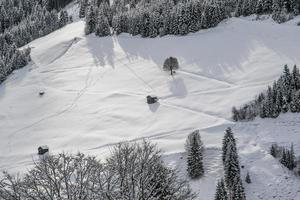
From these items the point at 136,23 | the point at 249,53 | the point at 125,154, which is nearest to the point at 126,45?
the point at 136,23

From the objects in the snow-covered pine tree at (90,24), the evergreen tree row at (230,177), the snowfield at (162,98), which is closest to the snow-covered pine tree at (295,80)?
the snowfield at (162,98)

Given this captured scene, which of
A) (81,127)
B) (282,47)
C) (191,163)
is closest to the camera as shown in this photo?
(191,163)

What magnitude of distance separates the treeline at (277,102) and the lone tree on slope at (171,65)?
2112cm

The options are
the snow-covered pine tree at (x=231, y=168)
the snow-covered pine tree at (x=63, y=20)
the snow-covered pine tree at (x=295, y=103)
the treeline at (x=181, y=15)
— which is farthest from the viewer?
the snow-covered pine tree at (x=63, y=20)

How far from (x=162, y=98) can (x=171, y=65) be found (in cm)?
951

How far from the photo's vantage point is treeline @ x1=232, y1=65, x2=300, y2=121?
5828 cm

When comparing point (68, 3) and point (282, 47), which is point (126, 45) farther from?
point (68, 3)

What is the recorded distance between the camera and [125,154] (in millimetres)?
21031

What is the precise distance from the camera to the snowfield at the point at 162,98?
54344 mm

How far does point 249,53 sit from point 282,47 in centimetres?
549

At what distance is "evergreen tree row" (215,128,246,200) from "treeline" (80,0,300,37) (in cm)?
4494

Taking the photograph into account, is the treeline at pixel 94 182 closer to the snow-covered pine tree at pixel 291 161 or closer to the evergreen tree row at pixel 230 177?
the evergreen tree row at pixel 230 177

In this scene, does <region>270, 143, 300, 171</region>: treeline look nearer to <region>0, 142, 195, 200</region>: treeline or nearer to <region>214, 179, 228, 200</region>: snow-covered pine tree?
<region>214, 179, 228, 200</region>: snow-covered pine tree

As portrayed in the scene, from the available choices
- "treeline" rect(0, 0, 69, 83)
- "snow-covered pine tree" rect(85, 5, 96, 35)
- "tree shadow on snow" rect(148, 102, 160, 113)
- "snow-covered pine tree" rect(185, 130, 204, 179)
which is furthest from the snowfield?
"snow-covered pine tree" rect(85, 5, 96, 35)
